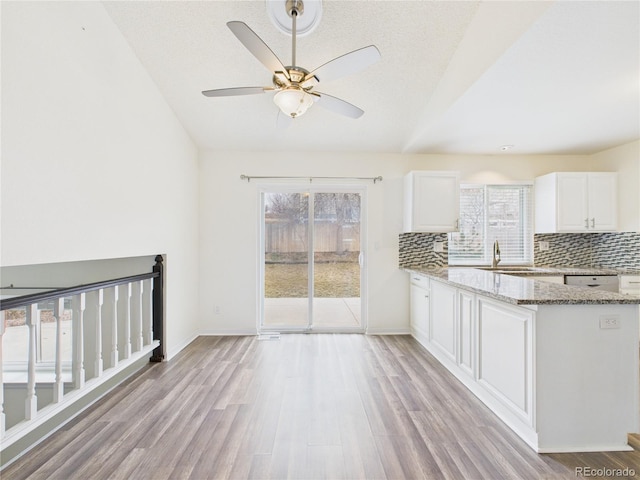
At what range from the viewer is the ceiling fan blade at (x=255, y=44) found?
1.73 metres

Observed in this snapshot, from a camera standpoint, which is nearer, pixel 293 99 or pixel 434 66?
pixel 293 99

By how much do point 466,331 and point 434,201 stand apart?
1774 mm

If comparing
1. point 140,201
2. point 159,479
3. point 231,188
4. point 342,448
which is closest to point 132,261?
point 140,201

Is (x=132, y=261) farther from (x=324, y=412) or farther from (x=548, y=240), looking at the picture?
(x=548, y=240)

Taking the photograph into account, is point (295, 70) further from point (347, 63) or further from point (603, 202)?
point (603, 202)

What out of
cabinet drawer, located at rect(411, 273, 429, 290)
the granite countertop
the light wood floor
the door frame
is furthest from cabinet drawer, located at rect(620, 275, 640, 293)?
the door frame

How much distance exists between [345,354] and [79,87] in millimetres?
3289

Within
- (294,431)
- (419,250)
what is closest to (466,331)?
(294,431)

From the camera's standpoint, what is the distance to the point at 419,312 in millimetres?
3947

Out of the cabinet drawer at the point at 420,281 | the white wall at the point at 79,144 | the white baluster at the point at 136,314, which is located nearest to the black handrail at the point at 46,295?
the white wall at the point at 79,144

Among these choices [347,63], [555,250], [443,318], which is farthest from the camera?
[555,250]

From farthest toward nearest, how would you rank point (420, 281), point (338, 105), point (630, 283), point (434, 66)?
point (420, 281) → point (630, 283) → point (434, 66) → point (338, 105)

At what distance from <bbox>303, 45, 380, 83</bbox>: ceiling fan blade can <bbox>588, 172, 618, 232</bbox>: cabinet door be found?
370 cm

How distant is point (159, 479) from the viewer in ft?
5.55
